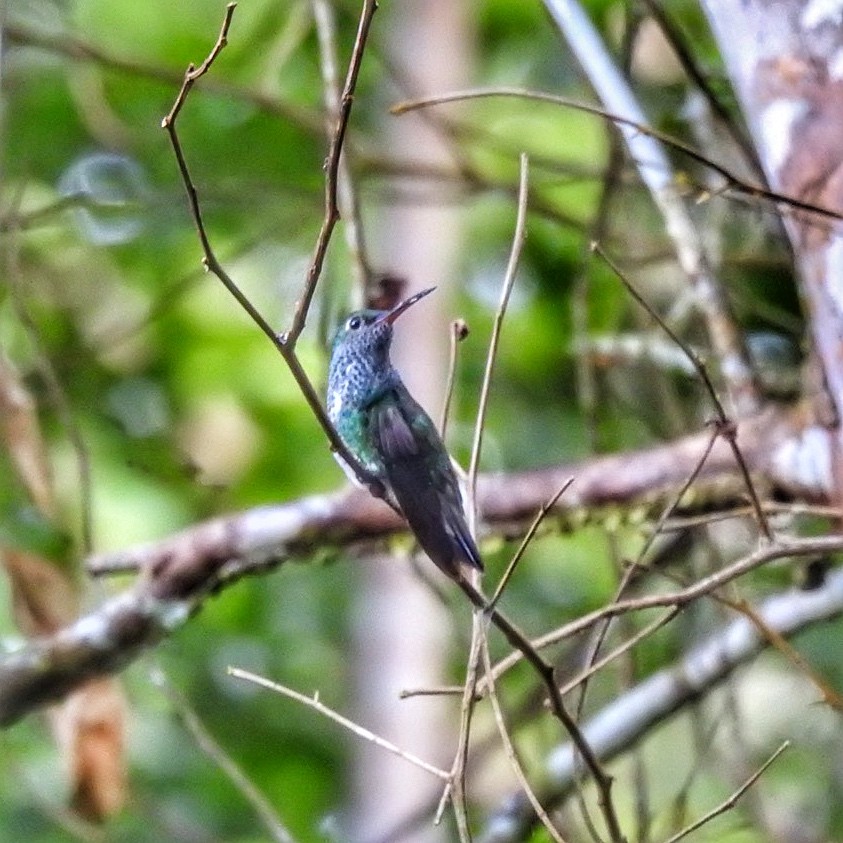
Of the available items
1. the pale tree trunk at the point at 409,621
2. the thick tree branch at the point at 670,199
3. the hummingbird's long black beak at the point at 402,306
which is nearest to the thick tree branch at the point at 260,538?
the thick tree branch at the point at 670,199

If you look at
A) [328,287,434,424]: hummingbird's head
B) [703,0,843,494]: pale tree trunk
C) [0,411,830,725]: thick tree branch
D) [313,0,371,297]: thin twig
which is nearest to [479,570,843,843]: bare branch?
[0,411,830,725]: thick tree branch

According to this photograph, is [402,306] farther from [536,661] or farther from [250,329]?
[250,329]

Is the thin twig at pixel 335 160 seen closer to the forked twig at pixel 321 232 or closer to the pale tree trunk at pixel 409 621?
the forked twig at pixel 321 232

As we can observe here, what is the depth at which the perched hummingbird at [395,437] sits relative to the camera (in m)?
1.14

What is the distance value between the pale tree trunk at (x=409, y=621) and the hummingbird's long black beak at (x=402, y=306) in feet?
5.14

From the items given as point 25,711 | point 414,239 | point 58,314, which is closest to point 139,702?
point 58,314

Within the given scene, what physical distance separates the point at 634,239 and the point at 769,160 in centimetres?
123

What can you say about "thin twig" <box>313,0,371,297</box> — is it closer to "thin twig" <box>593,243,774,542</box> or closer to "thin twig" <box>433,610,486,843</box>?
"thin twig" <box>593,243,774,542</box>

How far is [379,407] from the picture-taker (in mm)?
1302

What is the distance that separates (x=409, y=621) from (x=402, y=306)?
2.10 meters

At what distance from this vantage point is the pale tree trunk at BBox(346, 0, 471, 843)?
3127 mm

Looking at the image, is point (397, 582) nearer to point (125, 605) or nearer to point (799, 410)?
point (125, 605)

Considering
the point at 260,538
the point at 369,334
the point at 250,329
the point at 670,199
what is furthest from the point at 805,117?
the point at 250,329

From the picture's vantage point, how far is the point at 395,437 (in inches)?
49.1
